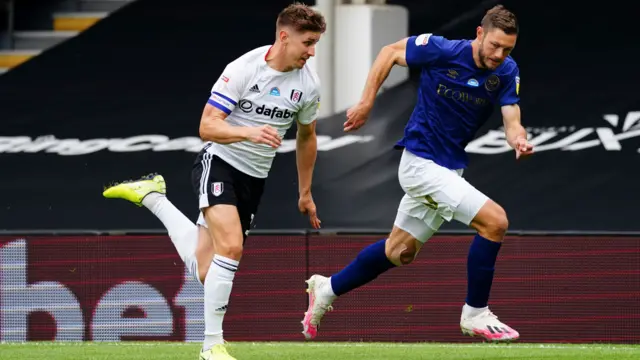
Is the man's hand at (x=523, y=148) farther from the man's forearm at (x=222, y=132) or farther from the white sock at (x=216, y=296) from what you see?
the white sock at (x=216, y=296)

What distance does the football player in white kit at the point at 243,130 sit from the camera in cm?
752

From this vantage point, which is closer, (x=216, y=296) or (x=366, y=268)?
(x=216, y=296)

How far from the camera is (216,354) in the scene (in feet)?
24.3

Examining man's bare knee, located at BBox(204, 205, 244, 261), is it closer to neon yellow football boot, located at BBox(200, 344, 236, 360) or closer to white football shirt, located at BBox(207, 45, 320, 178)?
white football shirt, located at BBox(207, 45, 320, 178)

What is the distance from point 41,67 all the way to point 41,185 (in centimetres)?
127

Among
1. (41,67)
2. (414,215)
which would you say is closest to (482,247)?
(414,215)

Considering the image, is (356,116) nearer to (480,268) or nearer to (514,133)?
(514,133)

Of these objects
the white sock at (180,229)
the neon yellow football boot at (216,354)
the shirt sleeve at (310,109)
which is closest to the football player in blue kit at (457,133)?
the shirt sleeve at (310,109)

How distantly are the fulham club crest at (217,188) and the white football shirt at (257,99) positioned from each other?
0.59 ft

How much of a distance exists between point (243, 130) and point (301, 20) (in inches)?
29.4

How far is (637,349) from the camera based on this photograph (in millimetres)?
9180

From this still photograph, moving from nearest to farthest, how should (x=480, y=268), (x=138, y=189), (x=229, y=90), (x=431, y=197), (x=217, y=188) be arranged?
(x=229, y=90), (x=217, y=188), (x=480, y=268), (x=431, y=197), (x=138, y=189)

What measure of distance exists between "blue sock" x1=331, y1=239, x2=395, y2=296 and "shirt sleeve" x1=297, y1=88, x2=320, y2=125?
94 cm

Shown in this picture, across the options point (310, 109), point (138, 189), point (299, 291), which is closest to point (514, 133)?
point (310, 109)
